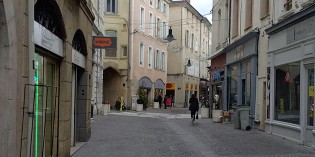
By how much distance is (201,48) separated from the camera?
66625 millimetres

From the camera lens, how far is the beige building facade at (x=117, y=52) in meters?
40.3

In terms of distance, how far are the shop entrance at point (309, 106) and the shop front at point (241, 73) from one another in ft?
19.6

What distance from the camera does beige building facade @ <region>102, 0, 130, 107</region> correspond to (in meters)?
40.3

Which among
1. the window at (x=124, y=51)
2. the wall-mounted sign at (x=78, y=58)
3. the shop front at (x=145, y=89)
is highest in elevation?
the window at (x=124, y=51)

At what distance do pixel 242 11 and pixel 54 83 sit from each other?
15.7m

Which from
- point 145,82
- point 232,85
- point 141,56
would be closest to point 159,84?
point 145,82

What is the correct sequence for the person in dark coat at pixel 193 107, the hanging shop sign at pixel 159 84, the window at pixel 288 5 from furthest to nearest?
the hanging shop sign at pixel 159 84 < the person in dark coat at pixel 193 107 < the window at pixel 288 5

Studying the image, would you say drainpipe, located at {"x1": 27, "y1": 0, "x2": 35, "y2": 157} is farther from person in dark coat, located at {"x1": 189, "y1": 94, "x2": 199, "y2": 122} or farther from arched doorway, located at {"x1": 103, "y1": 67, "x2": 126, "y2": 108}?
arched doorway, located at {"x1": 103, "y1": 67, "x2": 126, "y2": 108}

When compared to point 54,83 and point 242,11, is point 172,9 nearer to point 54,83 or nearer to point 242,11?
point 242,11

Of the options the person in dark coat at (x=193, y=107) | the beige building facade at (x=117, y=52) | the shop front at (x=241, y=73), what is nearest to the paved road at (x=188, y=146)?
the shop front at (x=241, y=73)

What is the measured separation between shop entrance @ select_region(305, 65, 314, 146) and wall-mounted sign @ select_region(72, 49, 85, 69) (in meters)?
6.87

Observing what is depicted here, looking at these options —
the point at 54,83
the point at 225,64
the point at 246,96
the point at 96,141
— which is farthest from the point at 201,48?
the point at 54,83

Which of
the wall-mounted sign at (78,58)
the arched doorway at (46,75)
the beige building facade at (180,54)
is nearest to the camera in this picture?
the arched doorway at (46,75)

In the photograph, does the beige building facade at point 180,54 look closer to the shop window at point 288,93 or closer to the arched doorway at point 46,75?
the shop window at point 288,93
